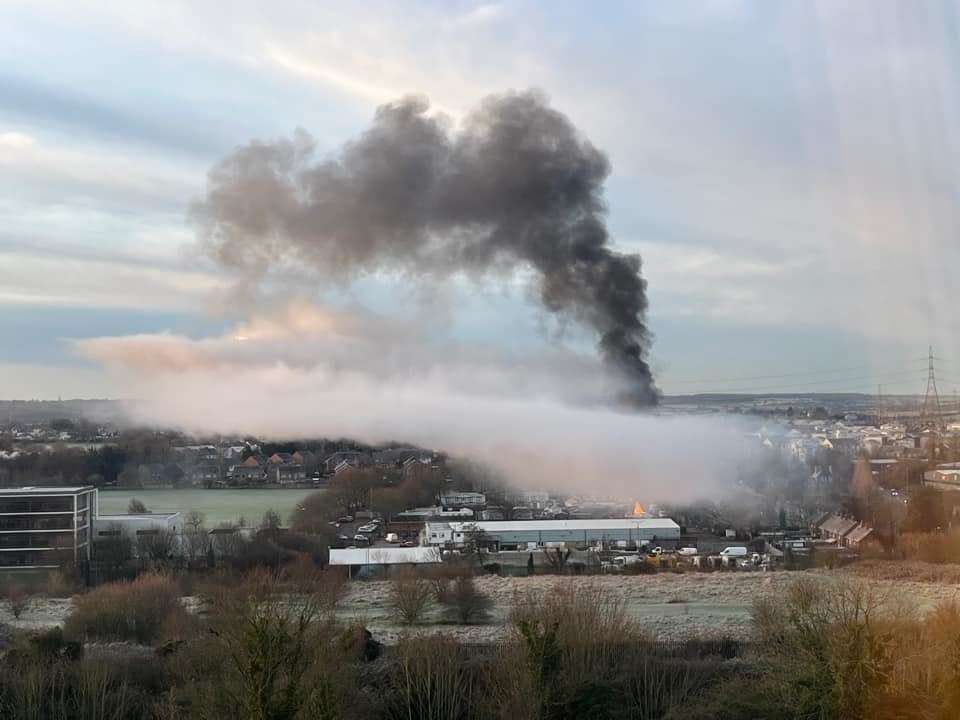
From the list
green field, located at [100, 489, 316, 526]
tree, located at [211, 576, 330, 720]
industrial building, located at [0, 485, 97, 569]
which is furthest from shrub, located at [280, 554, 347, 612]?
industrial building, located at [0, 485, 97, 569]

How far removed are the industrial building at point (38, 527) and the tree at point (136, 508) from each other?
137 inches

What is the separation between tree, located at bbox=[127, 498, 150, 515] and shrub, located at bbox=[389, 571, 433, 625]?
34.7 feet

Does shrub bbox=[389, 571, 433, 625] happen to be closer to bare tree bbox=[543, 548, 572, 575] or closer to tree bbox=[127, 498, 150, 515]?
bare tree bbox=[543, 548, 572, 575]

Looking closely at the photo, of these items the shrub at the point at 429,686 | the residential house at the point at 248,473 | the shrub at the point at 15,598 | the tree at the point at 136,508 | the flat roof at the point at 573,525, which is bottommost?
the shrub at the point at 15,598

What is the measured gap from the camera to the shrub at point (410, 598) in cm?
1395

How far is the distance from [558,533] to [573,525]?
2.28 feet

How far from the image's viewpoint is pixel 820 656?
888 centimetres

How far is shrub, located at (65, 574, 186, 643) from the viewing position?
1348cm

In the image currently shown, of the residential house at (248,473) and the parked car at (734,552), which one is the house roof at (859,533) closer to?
the parked car at (734,552)

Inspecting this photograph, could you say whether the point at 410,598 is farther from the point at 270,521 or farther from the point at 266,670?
the point at 270,521

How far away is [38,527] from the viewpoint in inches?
770

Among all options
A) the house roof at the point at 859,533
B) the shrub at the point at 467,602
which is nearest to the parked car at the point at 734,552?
the house roof at the point at 859,533

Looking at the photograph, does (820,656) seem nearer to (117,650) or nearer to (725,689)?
(725,689)

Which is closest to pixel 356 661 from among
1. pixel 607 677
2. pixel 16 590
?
pixel 607 677
